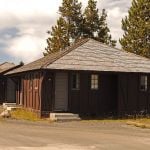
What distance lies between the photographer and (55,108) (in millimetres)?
29812

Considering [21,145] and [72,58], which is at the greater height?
[72,58]

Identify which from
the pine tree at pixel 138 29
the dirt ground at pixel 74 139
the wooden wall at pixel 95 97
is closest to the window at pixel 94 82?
the wooden wall at pixel 95 97

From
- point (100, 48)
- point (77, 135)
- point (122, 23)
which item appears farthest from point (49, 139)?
point (122, 23)

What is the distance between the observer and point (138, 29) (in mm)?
52969

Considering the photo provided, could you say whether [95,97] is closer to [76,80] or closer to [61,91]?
[76,80]

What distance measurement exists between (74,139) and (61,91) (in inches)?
473

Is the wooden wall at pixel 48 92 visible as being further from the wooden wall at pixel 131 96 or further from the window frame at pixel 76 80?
the wooden wall at pixel 131 96

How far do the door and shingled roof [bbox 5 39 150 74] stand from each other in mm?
930

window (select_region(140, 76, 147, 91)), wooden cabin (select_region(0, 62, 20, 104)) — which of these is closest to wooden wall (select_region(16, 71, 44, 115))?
window (select_region(140, 76, 147, 91))

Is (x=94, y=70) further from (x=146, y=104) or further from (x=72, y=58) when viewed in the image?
(x=146, y=104)

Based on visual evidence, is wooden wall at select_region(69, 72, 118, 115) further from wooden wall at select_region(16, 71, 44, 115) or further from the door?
wooden wall at select_region(16, 71, 44, 115)

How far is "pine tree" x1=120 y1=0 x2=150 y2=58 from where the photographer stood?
52116 millimetres

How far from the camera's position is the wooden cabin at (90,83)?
29609 millimetres

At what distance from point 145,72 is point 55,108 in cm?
623
